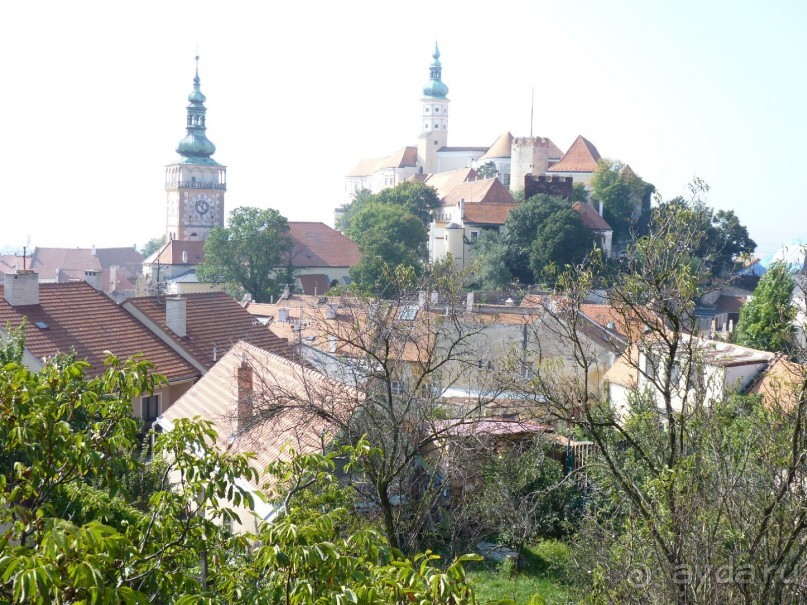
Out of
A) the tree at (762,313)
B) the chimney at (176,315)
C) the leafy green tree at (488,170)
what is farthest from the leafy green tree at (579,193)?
the chimney at (176,315)

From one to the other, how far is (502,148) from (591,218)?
31373 mm

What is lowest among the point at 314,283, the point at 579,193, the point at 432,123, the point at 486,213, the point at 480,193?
the point at 314,283

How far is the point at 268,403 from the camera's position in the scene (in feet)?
40.2

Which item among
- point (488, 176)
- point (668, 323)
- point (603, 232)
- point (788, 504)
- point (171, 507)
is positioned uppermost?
point (488, 176)

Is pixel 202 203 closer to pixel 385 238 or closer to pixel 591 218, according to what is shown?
pixel 385 238

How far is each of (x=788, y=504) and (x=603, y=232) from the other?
213 ft

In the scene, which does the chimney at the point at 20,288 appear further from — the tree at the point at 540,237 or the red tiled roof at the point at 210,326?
the tree at the point at 540,237

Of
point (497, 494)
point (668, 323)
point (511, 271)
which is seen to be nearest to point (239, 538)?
point (668, 323)

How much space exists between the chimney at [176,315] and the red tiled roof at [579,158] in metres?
66.4

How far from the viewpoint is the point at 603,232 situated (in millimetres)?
70562

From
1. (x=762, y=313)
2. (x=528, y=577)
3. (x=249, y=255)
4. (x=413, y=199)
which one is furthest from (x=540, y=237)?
(x=528, y=577)

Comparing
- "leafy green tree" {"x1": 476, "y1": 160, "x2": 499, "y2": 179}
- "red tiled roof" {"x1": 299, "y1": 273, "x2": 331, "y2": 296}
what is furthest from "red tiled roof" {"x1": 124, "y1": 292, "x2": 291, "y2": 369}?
"leafy green tree" {"x1": 476, "y1": 160, "x2": 499, "y2": 179}

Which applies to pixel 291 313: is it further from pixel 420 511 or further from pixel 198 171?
pixel 198 171

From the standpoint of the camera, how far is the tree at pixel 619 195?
74875mm
